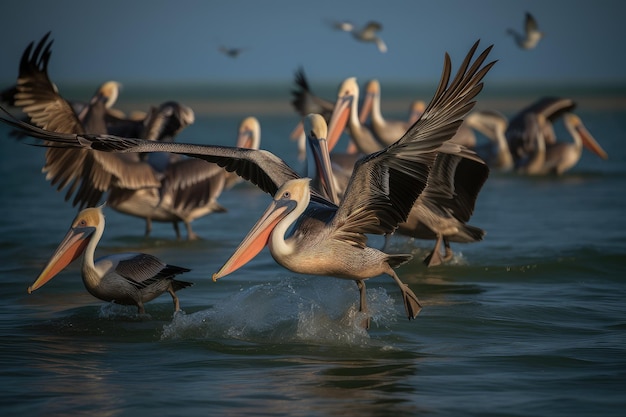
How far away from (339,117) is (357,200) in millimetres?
4649

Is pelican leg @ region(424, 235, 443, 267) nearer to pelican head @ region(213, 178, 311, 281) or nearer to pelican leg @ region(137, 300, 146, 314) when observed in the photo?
pelican leg @ region(137, 300, 146, 314)

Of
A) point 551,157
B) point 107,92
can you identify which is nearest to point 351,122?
point 107,92

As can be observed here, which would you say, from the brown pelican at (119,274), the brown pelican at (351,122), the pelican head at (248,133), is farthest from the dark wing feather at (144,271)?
the pelican head at (248,133)

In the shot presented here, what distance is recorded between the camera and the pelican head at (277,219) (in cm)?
592

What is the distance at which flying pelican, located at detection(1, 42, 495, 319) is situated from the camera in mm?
5770

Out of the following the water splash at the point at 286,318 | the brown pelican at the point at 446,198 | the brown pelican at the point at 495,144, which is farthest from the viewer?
the brown pelican at the point at 495,144

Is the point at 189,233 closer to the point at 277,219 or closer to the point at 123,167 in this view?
the point at 123,167

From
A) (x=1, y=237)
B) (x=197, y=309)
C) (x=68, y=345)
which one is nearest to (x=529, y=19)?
(x=1, y=237)

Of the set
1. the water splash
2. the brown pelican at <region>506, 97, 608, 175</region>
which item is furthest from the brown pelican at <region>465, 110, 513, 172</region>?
the water splash

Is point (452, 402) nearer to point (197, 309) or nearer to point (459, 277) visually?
point (197, 309)

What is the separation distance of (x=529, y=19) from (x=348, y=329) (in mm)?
13060

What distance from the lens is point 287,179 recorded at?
6.73m

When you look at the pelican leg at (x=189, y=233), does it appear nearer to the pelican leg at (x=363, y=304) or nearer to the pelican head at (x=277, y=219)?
the pelican leg at (x=363, y=304)

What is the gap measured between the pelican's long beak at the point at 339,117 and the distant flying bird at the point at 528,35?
715cm
